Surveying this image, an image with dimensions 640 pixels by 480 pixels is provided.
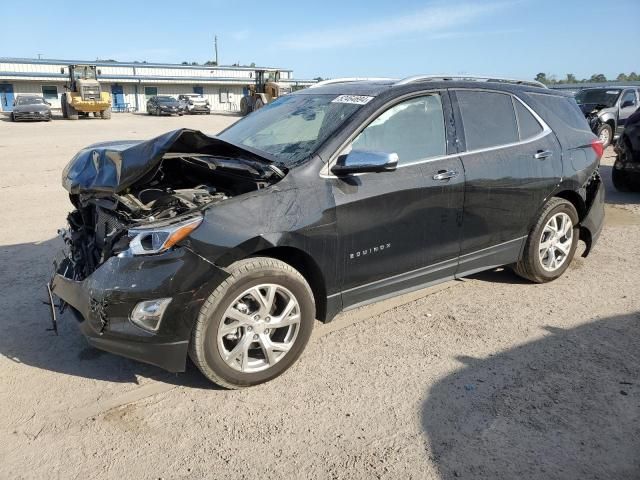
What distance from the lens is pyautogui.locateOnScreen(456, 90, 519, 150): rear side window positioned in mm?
4148

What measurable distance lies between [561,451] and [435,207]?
182cm

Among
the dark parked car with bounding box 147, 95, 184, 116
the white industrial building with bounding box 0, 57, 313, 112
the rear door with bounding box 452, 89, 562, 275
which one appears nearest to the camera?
the rear door with bounding box 452, 89, 562, 275

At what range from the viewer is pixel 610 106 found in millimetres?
16312

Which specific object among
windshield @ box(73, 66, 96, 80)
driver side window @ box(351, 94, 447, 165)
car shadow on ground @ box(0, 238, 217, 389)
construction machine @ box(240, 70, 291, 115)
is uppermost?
windshield @ box(73, 66, 96, 80)

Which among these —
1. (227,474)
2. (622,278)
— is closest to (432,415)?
(227,474)

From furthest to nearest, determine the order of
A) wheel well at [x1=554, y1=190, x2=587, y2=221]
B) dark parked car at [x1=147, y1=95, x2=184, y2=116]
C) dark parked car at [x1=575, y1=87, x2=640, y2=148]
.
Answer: dark parked car at [x1=147, y1=95, x2=184, y2=116] → dark parked car at [x1=575, y1=87, x2=640, y2=148] → wheel well at [x1=554, y1=190, x2=587, y2=221]

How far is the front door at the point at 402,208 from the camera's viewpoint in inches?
138

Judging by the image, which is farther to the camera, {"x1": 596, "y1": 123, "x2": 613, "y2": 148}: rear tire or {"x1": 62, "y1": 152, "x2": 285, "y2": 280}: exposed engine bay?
{"x1": 596, "y1": 123, "x2": 613, "y2": 148}: rear tire

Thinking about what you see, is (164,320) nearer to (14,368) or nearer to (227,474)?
(227,474)

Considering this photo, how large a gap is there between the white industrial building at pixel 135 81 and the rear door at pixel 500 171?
4623 centimetres

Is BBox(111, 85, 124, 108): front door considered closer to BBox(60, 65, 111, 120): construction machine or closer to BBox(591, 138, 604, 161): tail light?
BBox(60, 65, 111, 120): construction machine

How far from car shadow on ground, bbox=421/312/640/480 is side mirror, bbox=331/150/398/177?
4.67 feet

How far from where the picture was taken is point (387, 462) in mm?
2623

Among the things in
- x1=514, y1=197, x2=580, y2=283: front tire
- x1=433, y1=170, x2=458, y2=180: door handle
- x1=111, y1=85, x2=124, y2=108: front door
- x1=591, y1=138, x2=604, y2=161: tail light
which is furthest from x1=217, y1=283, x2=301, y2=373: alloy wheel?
x1=111, y1=85, x2=124, y2=108: front door
